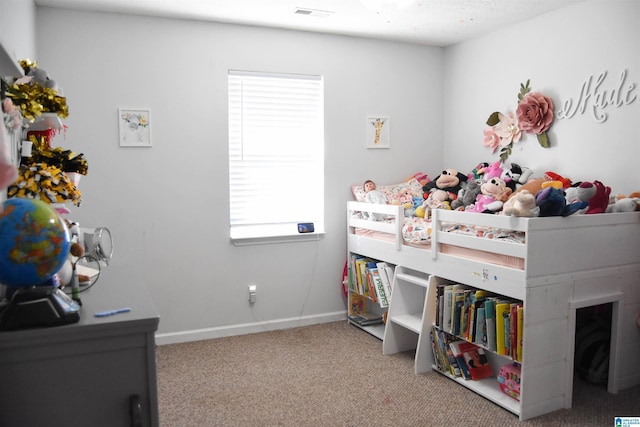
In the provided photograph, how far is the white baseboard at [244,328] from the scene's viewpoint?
343 centimetres

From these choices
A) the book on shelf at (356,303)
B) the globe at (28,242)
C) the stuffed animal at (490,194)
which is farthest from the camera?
the book on shelf at (356,303)

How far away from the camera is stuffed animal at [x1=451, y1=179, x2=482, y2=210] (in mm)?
3150

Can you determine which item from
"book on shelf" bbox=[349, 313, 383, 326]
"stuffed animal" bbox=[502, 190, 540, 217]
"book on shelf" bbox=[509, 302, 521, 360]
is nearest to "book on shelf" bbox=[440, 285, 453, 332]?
"book on shelf" bbox=[509, 302, 521, 360]

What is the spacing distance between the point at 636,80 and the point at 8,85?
2.94m

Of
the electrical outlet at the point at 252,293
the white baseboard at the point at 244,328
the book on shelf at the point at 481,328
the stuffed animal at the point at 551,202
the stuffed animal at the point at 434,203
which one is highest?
the stuffed animal at the point at 551,202

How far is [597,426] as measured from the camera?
226 cm

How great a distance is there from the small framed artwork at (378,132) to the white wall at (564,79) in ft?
1.94

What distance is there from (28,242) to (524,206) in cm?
197

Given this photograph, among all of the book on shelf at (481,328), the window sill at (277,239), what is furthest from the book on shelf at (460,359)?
the window sill at (277,239)

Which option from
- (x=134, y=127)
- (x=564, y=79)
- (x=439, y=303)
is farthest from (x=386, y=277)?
(x=134, y=127)

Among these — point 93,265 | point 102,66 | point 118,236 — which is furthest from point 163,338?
point 102,66

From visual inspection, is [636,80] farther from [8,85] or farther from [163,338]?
[163,338]

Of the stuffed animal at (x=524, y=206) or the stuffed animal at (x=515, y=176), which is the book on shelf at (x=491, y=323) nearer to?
the stuffed animal at (x=524, y=206)

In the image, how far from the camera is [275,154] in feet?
12.0
